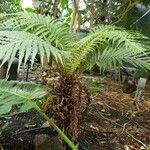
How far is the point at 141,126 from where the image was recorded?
2656mm

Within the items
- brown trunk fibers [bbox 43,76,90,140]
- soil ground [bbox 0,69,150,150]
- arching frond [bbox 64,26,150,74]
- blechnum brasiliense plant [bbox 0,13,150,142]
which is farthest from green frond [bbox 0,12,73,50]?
soil ground [bbox 0,69,150,150]

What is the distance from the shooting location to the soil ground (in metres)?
2.15

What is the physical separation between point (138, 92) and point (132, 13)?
1.20m

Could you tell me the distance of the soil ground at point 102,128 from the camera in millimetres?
2152

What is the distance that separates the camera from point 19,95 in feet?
5.90

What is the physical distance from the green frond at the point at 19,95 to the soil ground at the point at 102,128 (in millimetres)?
338

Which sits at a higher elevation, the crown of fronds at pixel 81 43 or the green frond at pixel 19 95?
the crown of fronds at pixel 81 43

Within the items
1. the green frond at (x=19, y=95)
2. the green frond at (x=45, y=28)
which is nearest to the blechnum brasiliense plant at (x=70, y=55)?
the green frond at (x=45, y=28)

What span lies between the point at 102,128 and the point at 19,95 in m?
0.89

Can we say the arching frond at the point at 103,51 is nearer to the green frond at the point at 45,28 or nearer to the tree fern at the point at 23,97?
the green frond at the point at 45,28

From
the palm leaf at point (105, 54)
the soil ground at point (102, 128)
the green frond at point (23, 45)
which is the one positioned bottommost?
the soil ground at point (102, 128)

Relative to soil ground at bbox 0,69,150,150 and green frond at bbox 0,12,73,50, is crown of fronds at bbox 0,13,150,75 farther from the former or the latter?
soil ground at bbox 0,69,150,150

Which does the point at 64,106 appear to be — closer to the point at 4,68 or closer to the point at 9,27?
the point at 9,27

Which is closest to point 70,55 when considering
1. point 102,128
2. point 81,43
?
point 81,43
